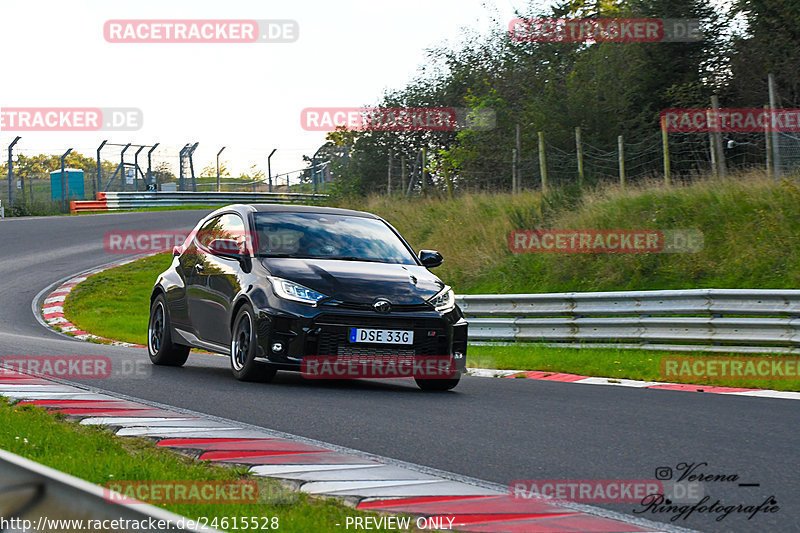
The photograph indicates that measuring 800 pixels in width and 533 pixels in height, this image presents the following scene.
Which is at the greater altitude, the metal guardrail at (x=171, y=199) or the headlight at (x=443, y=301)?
the metal guardrail at (x=171, y=199)

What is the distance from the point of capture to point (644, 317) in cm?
1337

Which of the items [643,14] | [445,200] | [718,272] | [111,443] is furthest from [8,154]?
[111,443]

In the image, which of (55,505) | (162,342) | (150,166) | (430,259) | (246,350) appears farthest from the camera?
(150,166)

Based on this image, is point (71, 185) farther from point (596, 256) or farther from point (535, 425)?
point (535, 425)

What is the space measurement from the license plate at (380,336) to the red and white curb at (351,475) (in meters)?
1.74

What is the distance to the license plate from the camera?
8.43 meters

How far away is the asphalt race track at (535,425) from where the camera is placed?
206 inches

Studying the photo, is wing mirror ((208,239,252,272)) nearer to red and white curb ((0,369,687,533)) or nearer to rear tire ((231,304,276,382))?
rear tire ((231,304,276,382))

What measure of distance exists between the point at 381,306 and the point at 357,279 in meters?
0.40

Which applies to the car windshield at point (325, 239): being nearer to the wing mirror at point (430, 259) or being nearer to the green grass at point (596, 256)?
the wing mirror at point (430, 259)

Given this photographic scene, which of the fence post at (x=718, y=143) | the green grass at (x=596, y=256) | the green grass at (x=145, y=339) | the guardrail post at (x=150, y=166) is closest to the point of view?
the green grass at (x=145, y=339)

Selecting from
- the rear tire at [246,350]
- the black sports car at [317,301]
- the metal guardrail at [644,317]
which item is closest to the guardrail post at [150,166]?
the metal guardrail at [644,317]

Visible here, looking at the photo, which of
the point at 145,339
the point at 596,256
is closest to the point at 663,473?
the point at 596,256

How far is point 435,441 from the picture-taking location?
20.2ft
